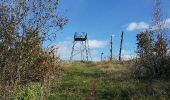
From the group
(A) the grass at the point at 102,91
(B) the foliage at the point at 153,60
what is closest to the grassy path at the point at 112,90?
(A) the grass at the point at 102,91

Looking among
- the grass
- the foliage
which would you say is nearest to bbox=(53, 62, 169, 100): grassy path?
the grass

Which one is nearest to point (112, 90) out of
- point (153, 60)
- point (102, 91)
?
point (102, 91)

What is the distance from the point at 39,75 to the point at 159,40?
25.3 ft

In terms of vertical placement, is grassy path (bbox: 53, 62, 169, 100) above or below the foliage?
below

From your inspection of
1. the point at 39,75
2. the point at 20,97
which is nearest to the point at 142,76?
the point at 39,75

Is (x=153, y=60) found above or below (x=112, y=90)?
above

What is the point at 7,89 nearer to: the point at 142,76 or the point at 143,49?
the point at 142,76

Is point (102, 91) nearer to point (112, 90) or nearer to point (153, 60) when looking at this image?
point (112, 90)

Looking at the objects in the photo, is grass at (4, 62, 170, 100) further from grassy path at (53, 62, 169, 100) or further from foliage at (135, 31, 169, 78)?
foliage at (135, 31, 169, 78)

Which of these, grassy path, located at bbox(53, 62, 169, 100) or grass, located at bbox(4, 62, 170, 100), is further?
grassy path, located at bbox(53, 62, 169, 100)

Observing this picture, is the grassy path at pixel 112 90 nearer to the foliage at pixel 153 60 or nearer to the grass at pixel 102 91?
the grass at pixel 102 91

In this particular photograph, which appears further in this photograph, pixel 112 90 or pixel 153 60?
pixel 153 60

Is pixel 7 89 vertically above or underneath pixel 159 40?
underneath

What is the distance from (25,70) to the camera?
1438cm
